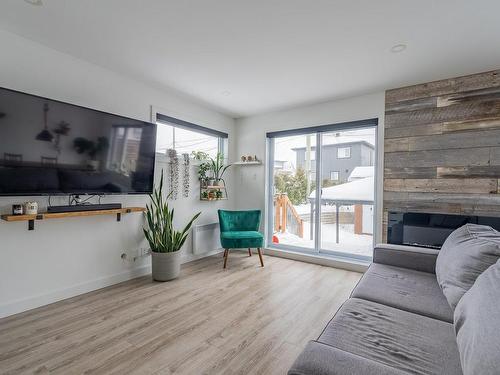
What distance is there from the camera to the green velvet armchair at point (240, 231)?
360 centimetres

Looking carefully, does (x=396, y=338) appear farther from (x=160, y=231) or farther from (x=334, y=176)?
(x=334, y=176)

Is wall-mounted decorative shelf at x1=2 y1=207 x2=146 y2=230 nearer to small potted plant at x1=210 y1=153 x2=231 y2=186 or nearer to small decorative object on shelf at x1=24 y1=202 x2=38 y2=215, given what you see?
small decorative object on shelf at x1=24 y1=202 x2=38 y2=215

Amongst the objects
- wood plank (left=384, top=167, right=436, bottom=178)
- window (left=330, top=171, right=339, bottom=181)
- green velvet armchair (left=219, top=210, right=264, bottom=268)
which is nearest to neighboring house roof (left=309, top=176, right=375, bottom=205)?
window (left=330, top=171, right=339, bottom=181)

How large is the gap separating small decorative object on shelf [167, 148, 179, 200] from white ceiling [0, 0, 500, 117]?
89 cm

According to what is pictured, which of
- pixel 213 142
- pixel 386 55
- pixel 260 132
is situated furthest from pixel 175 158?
pixel 386 55

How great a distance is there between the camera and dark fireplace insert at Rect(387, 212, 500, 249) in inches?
112

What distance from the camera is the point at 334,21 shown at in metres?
1.99

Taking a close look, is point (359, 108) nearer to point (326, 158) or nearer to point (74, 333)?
point (326, 158)

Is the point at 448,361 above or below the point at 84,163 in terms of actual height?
below

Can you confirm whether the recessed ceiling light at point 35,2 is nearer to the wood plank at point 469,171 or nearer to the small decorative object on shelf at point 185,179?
the small decorative object on shelf at point 185,179

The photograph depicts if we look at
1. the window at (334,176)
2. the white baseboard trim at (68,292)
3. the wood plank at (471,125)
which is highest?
the wood plank at (471,125)

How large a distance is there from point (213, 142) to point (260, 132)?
82 cm

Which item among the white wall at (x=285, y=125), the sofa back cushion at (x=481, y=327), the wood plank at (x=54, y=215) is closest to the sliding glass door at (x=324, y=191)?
the white wall at (x=285, y=125)

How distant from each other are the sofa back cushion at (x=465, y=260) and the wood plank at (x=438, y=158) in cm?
140
